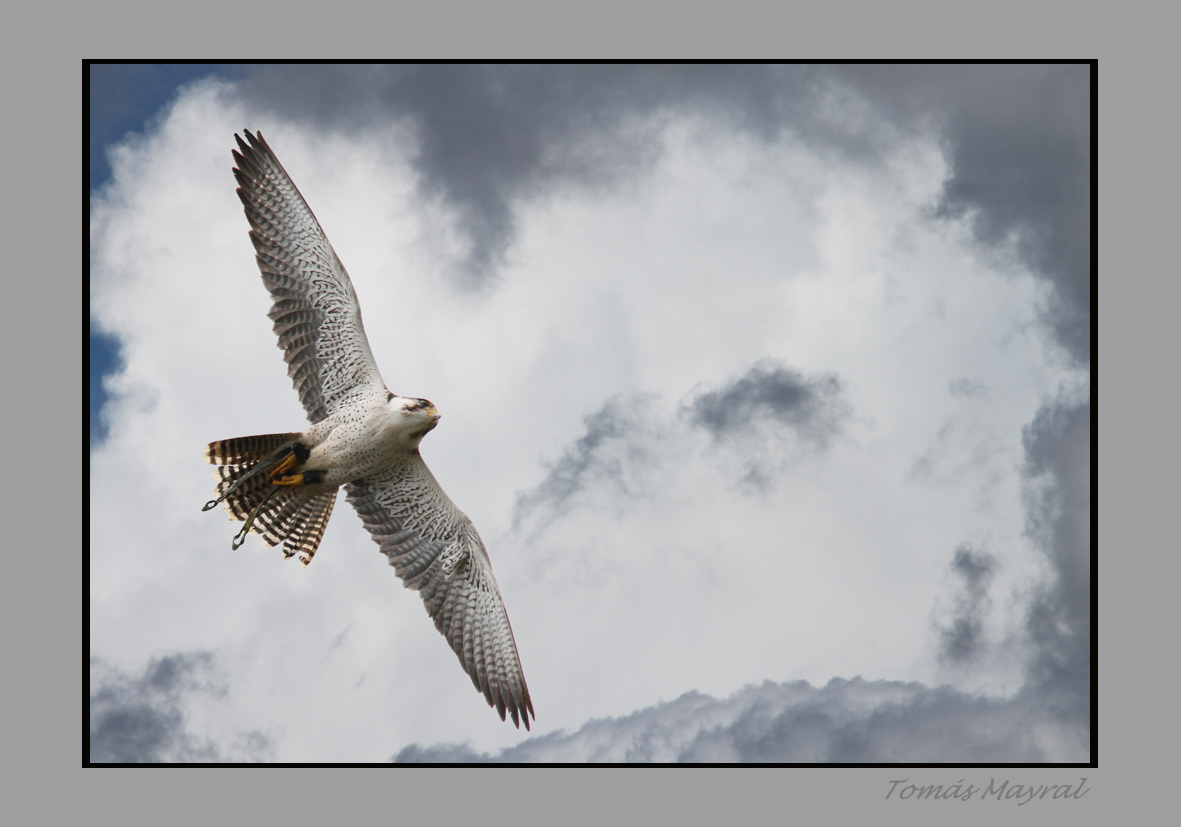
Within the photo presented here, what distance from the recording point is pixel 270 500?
4.64m

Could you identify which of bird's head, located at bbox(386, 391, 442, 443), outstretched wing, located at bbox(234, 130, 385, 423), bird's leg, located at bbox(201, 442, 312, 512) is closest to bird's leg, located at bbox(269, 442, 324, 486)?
bird's leg, located at bbox(201, 442, 312, 512)

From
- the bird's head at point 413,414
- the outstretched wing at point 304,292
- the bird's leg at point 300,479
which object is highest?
the outstretched wing at point 304,292

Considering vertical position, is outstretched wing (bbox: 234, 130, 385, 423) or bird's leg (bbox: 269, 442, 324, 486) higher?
outstretched wing (bbox: 234, 130, 385, 423)

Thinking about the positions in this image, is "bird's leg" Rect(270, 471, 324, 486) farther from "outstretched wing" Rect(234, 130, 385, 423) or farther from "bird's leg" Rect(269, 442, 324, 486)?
"outstretched wing" Rect(234, 130, 385, 423)

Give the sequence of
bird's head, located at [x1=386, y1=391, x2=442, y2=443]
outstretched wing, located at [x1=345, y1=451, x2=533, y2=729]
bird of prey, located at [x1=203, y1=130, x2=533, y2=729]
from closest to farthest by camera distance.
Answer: bird's head, located at [x1=386, y1=391, x2=442, y2=443] → bird of prey, located at [x1=203, y1=130, x2=533, y2=729] → outstretched wing, located at [x1=345, y1=451, x2=533, y2=729]

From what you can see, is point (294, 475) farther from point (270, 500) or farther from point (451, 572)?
point (451, 572)

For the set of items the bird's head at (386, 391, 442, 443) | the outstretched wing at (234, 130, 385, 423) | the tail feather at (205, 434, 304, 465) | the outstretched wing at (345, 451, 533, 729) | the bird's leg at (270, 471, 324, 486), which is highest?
the outstretched wing at (234, 130, 385, 423)

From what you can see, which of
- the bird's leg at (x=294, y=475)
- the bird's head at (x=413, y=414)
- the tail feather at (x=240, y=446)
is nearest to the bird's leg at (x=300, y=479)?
the bird's leg at (x=294, y=475)

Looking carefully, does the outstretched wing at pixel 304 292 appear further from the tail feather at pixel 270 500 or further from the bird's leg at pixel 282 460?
the tail feather at pixel 270 500

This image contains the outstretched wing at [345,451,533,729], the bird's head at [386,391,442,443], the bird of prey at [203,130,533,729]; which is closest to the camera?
the bird's head at [386,391,442,443]

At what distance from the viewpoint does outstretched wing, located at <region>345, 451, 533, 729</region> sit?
4707 mm

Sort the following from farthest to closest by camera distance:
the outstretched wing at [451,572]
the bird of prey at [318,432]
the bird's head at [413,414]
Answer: the outstretched wing at [451,572] < the bird of prey at [318,432] < the bird's head at [413,414]

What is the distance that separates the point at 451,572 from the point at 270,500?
93cm

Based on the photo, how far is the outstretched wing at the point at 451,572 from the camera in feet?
15.4
